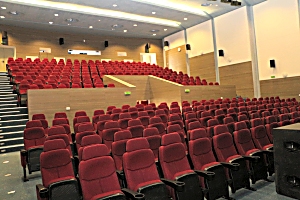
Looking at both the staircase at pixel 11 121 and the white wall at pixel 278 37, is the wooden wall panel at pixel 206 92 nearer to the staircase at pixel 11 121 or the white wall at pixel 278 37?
the white wall at pixel 278 37

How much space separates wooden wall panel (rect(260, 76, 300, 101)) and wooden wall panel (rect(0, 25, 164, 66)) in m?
7.35

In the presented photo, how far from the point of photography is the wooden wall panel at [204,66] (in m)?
13.6

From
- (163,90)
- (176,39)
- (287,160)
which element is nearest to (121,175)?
(287,160)

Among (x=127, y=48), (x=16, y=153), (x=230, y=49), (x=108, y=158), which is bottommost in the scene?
(x=16, y=153)

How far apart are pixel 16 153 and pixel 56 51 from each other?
33.0ft

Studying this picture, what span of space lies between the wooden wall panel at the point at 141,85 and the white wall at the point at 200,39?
15.3 feet

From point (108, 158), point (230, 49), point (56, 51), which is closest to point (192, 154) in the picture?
point (108, 158)

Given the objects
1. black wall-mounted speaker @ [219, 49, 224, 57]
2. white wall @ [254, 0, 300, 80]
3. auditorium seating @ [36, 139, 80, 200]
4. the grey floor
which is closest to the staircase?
the grey floor

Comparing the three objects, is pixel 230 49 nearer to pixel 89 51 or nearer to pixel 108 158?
pixel 89 51

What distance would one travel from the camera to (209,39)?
13609mm

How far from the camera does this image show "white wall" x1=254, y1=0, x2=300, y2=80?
33.6 ft

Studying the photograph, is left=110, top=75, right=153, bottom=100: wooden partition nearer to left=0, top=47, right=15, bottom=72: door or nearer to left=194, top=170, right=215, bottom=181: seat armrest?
left=0, top=47, right=15, bottom=72: door

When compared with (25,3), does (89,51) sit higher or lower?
lower

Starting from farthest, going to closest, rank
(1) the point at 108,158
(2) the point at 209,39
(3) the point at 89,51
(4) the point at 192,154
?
→ (3) the point at 89,51
(2) the point at 209,39
(4) the point at 192,154
(1) the point at 108,158
